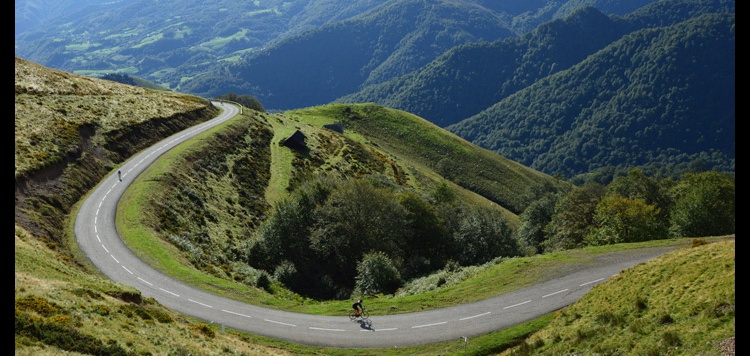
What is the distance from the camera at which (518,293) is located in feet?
129

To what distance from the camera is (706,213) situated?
61.5 meters

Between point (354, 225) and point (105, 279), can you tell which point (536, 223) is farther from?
point (105, 279)

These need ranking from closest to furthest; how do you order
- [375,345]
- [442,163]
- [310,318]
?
1. [375,345]
2. [310,318]
3. [442,163]

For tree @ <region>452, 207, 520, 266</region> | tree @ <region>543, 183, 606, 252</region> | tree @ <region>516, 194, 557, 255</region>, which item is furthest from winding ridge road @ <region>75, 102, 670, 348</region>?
tree @ <region>516, 194, 557, 255</region>

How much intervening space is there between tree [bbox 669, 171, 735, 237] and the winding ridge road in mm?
20999

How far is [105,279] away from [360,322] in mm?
19714

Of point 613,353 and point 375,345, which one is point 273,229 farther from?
point 613,353

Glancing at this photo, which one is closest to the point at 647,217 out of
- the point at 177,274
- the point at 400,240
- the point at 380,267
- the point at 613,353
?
the point at 400,240

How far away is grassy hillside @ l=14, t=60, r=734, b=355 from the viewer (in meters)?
22.5

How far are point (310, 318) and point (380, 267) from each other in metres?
13.7

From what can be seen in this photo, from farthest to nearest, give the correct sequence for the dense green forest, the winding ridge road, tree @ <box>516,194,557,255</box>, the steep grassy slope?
tree @ <box>516,194,557,255</box> → the dense green forest → the steep grassy slope → the winding ridge road

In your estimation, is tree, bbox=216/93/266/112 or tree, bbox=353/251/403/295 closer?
tree, bbox=353/251/403/295

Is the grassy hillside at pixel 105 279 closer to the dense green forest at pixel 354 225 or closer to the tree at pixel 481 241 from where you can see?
the dense green forest at pixel 354 225

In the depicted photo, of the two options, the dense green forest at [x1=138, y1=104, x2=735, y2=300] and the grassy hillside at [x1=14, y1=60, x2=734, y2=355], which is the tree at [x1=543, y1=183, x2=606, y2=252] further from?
the grassy hillside at [x1=14, y1=60, x2=734, y2=355]
